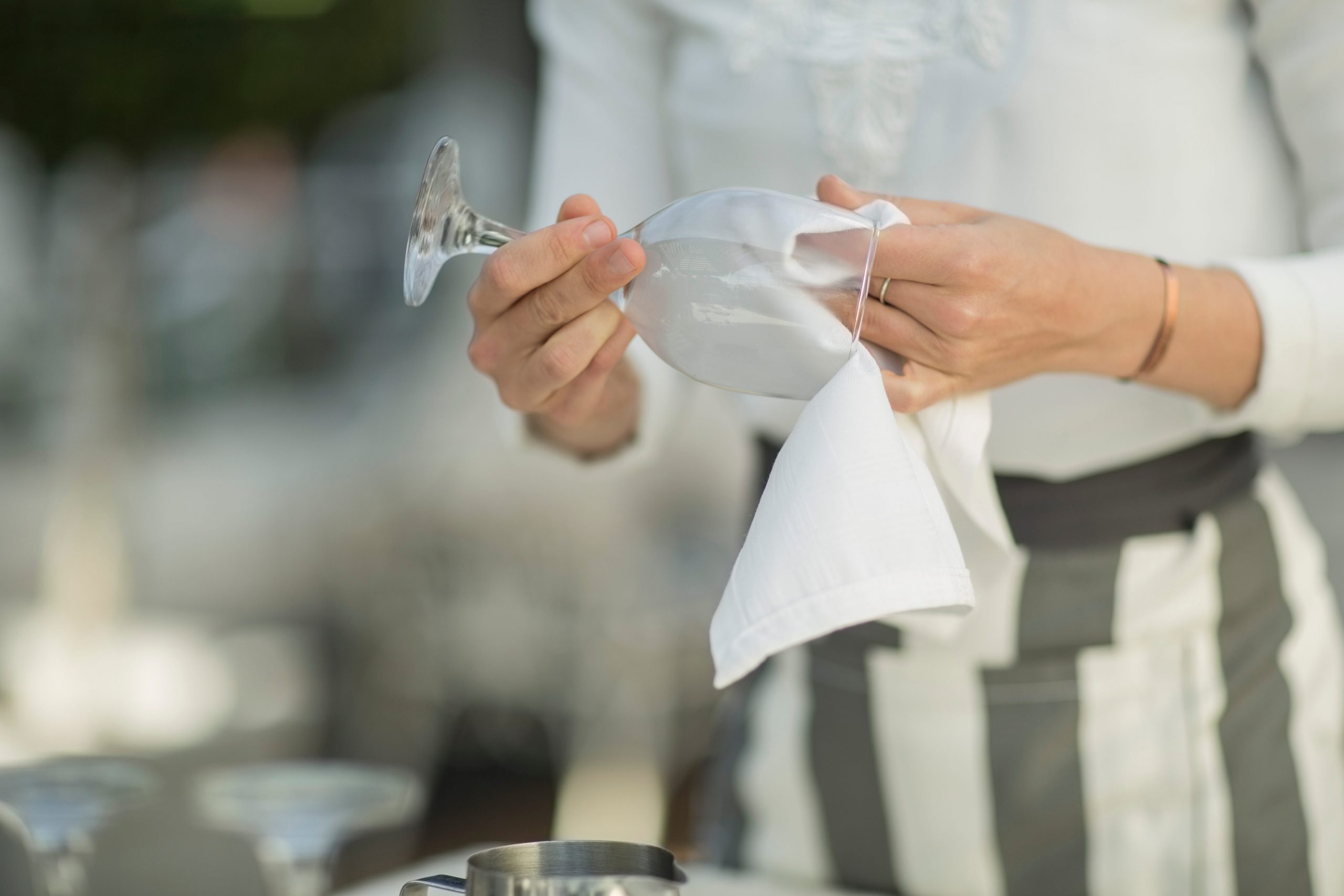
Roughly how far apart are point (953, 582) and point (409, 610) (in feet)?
7.55

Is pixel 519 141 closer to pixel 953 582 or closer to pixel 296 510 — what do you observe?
pixel 296 510

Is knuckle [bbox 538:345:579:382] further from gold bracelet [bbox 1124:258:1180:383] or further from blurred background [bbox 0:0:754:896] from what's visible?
blurred background [bbox 0:0:754:896]

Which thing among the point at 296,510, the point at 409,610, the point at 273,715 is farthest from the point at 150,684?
the point at 296,510

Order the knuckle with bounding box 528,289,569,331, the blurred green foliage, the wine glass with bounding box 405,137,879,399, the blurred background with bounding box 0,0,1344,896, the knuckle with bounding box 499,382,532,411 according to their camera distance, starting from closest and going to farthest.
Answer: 1. the wine glass with bounding box 405,137,879,399
2. the knuckle with bounding box 528,289,569,331
3. the knuckle with bounding box 499,382,532,411
4. the blurred green foliage
5. the blurred background with bounding box 0,0,1344,896

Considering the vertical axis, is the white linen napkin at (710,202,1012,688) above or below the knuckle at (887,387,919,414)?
below

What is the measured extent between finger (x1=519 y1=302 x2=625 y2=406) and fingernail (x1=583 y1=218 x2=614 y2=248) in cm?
6

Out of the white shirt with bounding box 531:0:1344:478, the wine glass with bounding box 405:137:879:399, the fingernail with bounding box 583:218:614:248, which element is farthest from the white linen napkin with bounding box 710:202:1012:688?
the white shirt with bounding box 531:0:1344:478

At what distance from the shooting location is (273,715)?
8.14ft

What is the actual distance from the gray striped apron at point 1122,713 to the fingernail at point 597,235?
0.42 meters

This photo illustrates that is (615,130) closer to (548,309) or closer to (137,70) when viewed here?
(548,309)

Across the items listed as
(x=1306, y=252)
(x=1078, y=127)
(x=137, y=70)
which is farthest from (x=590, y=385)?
(x=137, y=70)

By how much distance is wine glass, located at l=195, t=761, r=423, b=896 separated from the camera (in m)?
0.82

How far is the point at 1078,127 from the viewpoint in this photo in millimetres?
833

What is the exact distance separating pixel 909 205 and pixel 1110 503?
0.36 m
